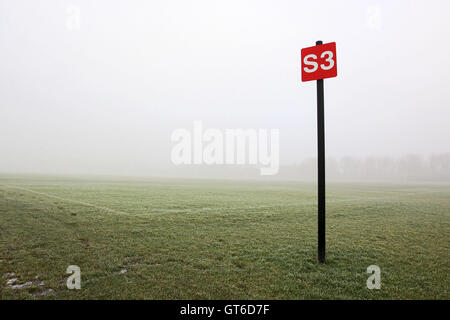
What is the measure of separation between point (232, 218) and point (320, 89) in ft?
27.1

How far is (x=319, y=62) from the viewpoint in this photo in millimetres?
6109

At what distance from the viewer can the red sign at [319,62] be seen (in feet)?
19.4

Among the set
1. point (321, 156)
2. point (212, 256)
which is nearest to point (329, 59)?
point (321, 156)

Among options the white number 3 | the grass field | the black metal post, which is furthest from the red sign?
the grass field

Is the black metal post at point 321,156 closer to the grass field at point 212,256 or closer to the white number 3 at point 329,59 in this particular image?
the white number 3 at point 329,59

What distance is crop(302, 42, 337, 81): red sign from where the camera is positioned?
19.4 ft

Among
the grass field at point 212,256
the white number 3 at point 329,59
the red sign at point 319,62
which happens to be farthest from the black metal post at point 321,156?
the grass field at point 212,256

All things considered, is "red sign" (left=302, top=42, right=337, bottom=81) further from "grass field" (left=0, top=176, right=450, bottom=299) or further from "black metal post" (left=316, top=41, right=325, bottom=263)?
"grass field" (left=0, top=176, right=450, bottom=299)

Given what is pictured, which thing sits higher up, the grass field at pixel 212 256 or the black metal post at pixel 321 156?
the black metal post at pixel 321 156

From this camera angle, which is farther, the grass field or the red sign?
the red sign

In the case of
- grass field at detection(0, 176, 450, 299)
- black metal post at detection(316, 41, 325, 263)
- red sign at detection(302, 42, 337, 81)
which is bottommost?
grass field at detection(0, 176, 450, 299)

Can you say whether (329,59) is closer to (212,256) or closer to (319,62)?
(319,62)

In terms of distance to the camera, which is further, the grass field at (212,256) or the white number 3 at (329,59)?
the white number 3 at (329,59)
